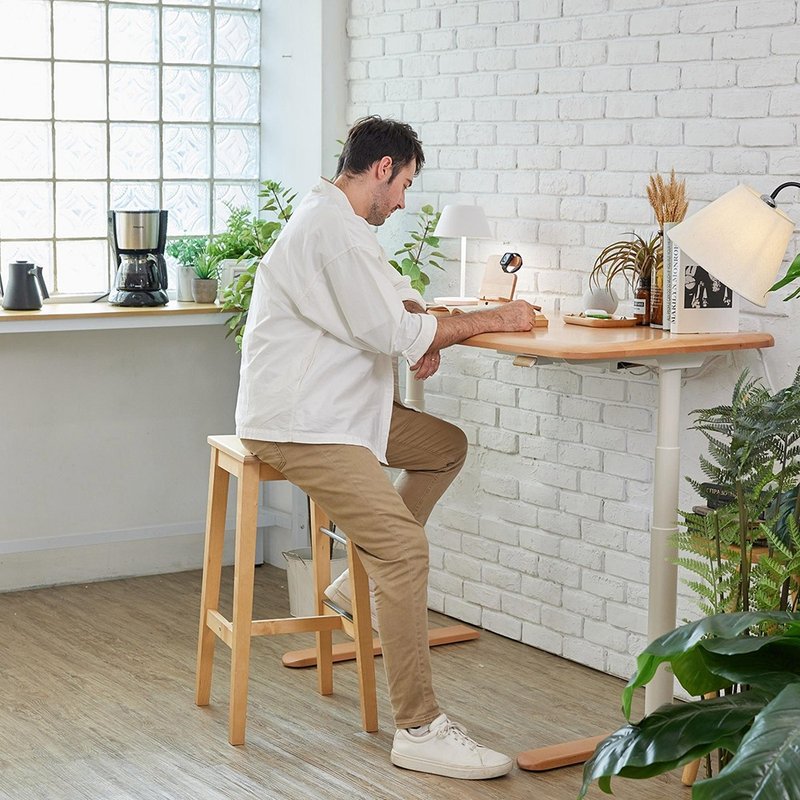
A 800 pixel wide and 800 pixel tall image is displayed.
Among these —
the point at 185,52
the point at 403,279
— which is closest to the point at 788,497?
the point at 403,279

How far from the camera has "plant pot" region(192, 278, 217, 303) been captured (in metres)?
4.69

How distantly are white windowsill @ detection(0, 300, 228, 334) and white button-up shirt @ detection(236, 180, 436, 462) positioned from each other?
133cm

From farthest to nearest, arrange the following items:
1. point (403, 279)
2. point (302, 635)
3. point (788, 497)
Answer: point (302, 635), point (403, 279), point (788, 497)

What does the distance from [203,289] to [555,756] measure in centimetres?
227

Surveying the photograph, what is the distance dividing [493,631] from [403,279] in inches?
53.4

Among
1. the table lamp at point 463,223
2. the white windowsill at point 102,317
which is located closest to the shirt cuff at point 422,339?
the table lamp at point 463,223

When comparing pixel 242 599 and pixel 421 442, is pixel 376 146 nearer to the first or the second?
pixel 421 442

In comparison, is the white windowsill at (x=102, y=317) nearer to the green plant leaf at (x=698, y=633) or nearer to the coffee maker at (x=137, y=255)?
the coffee maker at (x=137, y=255)

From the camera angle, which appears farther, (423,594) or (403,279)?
(403,279)

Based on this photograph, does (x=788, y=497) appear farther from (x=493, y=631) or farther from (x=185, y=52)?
(x=185, y=52)

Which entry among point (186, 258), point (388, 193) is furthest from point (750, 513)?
point (186, 258)

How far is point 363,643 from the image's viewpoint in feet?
10.9

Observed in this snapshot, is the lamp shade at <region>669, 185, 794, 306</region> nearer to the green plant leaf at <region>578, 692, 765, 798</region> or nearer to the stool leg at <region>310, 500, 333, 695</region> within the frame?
the green plant leaf at <region>578, 692, 765, 798</region>

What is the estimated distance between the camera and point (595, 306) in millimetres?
3479
